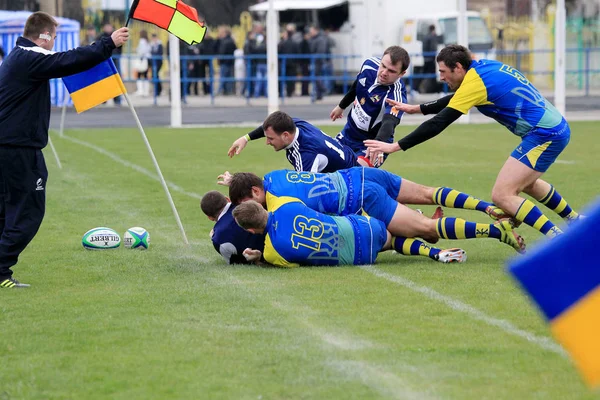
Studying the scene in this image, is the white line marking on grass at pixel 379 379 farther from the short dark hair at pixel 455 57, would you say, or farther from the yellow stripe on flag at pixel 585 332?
the short dark hair at pixel 455 57

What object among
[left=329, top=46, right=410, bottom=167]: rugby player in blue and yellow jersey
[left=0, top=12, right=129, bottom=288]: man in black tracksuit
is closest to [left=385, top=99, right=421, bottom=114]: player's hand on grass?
[left=329, top=46, right=410, bottom=167]: rugby player in blue and yellow jersey

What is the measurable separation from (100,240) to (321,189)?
2539 mm

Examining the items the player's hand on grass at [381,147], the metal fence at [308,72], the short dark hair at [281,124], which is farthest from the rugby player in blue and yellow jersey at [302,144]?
the metal fence at [308,72]

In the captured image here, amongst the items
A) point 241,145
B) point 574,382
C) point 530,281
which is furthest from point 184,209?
point 530,281

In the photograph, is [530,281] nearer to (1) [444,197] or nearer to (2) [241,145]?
(1) [444,197]

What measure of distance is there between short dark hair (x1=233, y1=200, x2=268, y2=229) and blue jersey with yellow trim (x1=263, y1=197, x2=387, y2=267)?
0.43ft

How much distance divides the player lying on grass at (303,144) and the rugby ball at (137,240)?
3.89 feet

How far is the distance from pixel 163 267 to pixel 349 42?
34.0 m

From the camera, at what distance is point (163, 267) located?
30.3 feet

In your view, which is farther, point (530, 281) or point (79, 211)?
point (79, 211)

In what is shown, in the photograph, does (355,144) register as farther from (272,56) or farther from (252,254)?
(272,56)

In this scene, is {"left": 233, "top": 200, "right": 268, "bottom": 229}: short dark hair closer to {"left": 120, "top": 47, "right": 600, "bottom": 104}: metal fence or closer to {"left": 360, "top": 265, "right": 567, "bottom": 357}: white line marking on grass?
{"left": 360, "top": 265, "right": 567, "bottom": 357}: white line marking on grass

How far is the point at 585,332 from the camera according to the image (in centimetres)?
379

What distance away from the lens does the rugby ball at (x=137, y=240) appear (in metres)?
10.3
